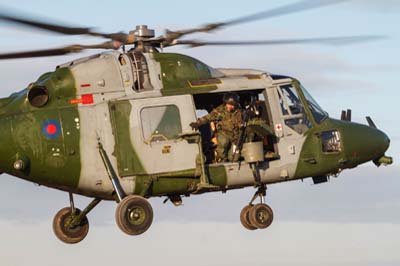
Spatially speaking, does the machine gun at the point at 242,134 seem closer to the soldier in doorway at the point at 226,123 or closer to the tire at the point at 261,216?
the soldier in doorway at the point at 226,123

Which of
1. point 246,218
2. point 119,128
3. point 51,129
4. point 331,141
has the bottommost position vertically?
point 246,218

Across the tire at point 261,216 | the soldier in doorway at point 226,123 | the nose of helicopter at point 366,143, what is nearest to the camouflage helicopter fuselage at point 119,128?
the soldier in doorway at point 226,123

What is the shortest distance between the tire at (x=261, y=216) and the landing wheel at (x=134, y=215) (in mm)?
3165

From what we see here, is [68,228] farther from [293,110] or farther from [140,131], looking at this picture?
[293,110]

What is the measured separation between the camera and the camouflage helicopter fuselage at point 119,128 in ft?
84.6

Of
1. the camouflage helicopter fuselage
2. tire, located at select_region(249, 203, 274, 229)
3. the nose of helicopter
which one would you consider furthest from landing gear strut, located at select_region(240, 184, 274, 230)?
the nose of helicopter

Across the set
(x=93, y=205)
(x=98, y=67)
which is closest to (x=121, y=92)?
(x=98, y=67)

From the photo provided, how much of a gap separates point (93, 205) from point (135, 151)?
200cm

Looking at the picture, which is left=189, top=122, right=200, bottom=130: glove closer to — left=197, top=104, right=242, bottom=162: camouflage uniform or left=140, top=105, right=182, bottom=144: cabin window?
left=140, top=105, right=182, bottom=144: cabin window

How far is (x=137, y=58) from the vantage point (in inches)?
1057

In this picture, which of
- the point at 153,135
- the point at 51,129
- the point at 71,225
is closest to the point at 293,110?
the point at 153,135

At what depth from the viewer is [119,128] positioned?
85.8 ft

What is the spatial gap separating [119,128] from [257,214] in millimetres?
4230

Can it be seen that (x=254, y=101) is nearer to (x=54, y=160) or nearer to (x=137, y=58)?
(x=137, y=58)
